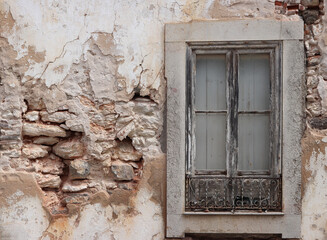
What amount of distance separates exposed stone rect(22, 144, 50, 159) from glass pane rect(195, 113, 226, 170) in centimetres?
139

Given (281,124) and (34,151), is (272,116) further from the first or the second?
(34,151)

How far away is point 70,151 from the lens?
15.4ft

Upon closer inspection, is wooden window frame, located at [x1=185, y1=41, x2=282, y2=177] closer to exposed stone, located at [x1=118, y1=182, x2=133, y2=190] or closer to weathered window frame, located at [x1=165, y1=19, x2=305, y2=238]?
weathered window frame, located at [x1=165, y1=19, x2=305, y2=238]

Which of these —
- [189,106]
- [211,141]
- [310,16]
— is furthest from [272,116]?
[310,16]

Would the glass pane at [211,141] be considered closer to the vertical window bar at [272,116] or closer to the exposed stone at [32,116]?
the vertical window bar at [272,116]

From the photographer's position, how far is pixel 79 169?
15.4ft

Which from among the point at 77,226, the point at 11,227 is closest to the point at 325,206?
the point at 77,226

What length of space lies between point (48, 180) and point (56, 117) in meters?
0.57

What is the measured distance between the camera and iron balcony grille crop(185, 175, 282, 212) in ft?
15.3

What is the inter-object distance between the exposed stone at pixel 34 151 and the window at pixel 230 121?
1.31 meters

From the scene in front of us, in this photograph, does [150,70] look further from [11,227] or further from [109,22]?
[11,227]

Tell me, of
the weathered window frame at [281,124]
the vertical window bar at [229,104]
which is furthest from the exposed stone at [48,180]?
the vertical window bar at [229,104]

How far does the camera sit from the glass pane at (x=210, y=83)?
4809 millimetres

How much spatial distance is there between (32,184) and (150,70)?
4.81 feet
